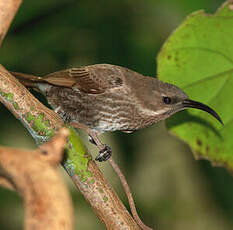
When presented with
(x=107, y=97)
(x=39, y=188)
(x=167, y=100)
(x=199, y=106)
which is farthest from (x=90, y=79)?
(x=39, y=188)

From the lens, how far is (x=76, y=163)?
321 cm

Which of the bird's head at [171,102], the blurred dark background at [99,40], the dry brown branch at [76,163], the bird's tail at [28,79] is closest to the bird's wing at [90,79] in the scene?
the bird's tail at [28,79]

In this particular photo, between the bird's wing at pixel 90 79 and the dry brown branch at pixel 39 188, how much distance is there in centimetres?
296

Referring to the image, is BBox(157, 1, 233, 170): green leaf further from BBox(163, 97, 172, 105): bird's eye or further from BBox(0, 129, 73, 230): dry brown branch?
BBox(0, 129, 73, 230): dry brown branch

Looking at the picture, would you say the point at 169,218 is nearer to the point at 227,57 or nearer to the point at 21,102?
the point at 227,57

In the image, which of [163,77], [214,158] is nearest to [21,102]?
[163,77]

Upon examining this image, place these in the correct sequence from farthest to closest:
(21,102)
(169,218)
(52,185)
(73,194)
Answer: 1. (169,218)
2. (73,194)
3. (21,102)
4. (52,185)

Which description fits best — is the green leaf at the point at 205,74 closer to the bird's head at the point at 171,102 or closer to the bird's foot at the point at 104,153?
the bird's head at the point at 171,102

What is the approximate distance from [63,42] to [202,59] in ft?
5.77

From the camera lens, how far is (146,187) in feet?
27.3

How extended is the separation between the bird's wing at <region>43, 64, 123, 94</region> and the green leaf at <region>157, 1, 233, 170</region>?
508 millimetres

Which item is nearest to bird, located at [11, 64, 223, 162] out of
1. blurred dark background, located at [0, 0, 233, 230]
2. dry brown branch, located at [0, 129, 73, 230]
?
blurred dark background, located at [0, 0, 233, 230]

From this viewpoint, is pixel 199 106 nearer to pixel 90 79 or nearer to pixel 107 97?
pixel 107 97

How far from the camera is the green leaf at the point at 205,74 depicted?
4512mm
